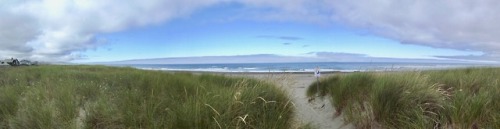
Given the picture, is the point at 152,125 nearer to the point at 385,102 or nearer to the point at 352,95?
the point at 385,102

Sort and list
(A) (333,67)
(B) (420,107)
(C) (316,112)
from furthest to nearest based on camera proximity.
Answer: (A) (333,67) → (C) (316,112) → (B) (420,107)

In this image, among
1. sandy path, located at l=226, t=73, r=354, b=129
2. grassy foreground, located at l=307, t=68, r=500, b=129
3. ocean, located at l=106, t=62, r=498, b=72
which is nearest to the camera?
grassy foreground, located at l=307, t=68, r=500, b=129

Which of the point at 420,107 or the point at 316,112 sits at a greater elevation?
the point at 420,107

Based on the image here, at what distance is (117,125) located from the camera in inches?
189

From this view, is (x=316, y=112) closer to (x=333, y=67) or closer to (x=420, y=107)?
(x=420, y=107)

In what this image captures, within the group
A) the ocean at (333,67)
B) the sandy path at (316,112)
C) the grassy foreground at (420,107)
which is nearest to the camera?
the grassy foreground at (420,107)

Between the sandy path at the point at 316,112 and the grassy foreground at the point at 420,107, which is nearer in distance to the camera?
the grassy foreground at the point at 420,107

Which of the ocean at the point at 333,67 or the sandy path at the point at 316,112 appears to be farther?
the ocean at the point at 333,67

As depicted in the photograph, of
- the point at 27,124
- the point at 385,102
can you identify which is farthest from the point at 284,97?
the point at 27,124

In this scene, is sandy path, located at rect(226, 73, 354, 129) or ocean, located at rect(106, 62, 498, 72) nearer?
sandy path, located at rect(226, 73, 354, 129)

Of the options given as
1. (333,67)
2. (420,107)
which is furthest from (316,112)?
(333,67)

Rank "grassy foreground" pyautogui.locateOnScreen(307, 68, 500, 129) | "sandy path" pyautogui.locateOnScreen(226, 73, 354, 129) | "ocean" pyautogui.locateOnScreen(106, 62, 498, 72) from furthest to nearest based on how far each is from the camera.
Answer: "ocean" pyautogui.locateOnScreen(106, 62, 498, 72)
"sandy path" pyautogui.locateOnScreen(226, 73, 354, 129)
"grassy foreground" pyautogui.locateOnScreen(307, 68, 500, 129)

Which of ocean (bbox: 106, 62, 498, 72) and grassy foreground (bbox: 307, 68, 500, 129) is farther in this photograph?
ocean (bbox: 106, 62, 498, 72)

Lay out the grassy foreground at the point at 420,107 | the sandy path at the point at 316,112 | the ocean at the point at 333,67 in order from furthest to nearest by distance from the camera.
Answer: the ocean at the point at 333,67 < the sandy path at the point at 316,112 < the grassy foreground at the point at 420,107
